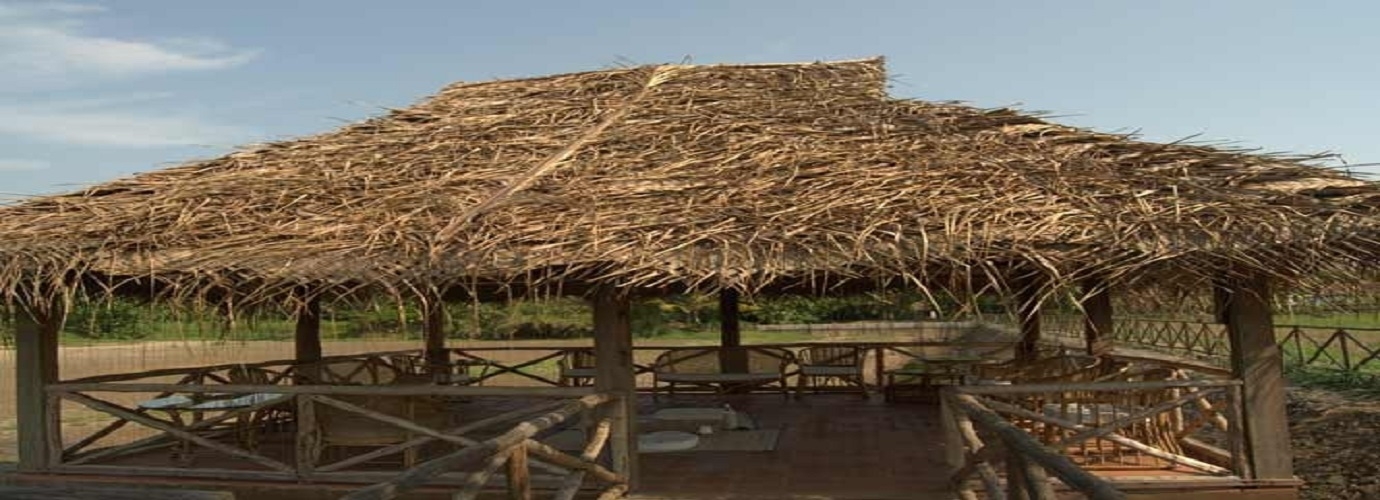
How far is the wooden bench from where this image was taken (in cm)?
1027

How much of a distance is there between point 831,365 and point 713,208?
5.25 m

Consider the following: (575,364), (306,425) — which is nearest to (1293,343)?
(575,364)

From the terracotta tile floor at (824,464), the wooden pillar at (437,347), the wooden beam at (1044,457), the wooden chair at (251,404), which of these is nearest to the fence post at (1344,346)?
the terracotta tile floor at (824,464)

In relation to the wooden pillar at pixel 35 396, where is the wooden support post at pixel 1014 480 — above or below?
below

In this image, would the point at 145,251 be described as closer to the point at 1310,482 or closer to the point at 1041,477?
the point at 1041,477

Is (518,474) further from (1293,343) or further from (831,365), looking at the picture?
(1293,343)

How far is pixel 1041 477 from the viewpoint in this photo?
360cm

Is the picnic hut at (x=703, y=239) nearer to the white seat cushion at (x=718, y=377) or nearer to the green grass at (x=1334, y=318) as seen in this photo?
the green grass at (x=1334, y=318)

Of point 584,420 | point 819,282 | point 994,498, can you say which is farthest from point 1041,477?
point 584,420

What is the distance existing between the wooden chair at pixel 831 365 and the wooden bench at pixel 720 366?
0.65ft

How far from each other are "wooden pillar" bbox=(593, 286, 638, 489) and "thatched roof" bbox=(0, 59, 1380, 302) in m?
0.54

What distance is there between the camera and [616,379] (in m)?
5.83

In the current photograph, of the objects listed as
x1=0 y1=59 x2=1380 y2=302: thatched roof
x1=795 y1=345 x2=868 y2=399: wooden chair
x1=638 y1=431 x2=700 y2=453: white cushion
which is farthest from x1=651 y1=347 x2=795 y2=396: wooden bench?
x1=0 y1=59 x2=1380 y2=302: thatched roof

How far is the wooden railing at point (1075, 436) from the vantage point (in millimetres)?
3758
